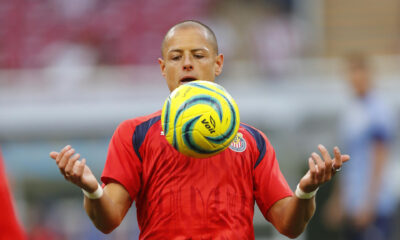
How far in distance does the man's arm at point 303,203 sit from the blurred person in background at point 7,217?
1668mm

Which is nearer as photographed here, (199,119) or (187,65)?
(199,119)

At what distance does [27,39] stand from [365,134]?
10535mm

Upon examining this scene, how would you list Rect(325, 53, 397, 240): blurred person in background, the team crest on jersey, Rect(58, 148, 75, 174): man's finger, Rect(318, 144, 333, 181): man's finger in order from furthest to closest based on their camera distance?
1. Rect(325, 53, 397, 240): blurred person in background
2. the team crest on jersey
3. Rect(318, 144, 333, 181): man's finger
4. Rect(58, 148, 75, 174): man's finger

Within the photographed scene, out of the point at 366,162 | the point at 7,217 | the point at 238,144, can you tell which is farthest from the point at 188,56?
the point at 366,162

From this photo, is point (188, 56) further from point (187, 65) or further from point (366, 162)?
point (366, 162)

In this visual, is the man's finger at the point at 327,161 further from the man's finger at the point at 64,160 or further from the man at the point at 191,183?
the man's finger at the point at 64,160

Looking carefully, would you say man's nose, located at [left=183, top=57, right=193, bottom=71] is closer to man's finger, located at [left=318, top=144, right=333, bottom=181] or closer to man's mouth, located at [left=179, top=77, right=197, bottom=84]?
man's mouth, located at [left=179, top=77, right=197, bottom=84]

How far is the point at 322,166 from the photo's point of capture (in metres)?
4.24

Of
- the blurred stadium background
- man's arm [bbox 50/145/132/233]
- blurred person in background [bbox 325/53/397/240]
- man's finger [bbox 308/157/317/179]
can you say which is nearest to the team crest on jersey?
man's finger [bbox 308/157/317/179]

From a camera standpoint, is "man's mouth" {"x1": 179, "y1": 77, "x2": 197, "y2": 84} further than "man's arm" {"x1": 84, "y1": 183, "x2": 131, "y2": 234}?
Yes

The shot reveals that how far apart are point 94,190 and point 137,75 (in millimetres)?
10748

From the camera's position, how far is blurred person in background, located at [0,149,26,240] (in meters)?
3.11

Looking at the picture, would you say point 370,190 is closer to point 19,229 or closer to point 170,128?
point 170,128

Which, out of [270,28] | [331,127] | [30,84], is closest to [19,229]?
[331,127]
